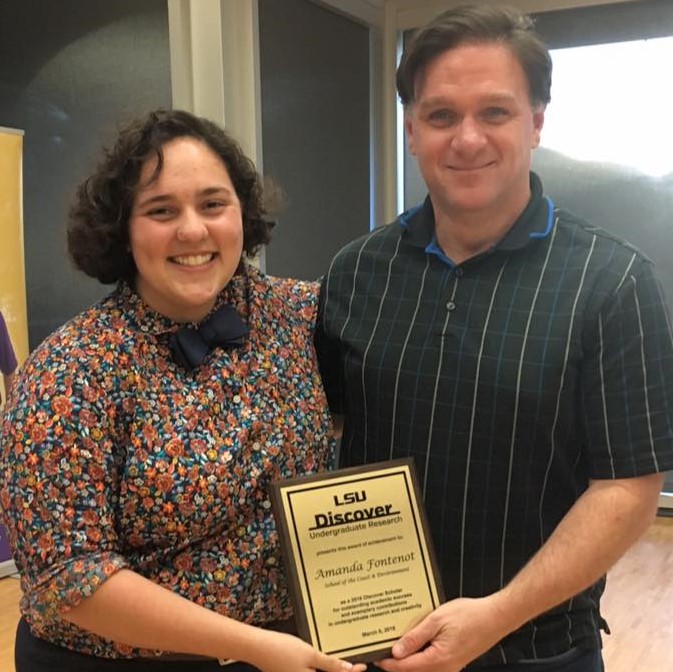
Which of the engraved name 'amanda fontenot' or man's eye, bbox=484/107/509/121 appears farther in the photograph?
man's eye, bbox=484/107/509/121

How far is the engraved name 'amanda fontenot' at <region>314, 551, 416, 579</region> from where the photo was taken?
1.26m

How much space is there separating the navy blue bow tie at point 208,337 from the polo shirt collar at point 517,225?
1.22ft

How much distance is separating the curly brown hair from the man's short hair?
385mm

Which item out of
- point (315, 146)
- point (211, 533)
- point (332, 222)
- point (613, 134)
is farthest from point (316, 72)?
point (211, 533)

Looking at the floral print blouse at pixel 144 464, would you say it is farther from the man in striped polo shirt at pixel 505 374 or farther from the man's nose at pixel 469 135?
the man's nose at pixel 469 135

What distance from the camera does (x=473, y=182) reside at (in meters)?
1.40

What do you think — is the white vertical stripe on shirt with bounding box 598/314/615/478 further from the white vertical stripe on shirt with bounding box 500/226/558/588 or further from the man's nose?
the man's nose

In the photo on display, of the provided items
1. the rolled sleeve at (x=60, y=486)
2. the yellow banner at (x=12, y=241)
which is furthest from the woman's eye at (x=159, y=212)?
the yellow banner at (x=12, y=241)

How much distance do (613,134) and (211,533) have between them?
368cm

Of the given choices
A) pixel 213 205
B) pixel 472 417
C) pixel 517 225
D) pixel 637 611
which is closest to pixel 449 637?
pixel 472 417

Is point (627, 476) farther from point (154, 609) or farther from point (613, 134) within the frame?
point (613, 134)

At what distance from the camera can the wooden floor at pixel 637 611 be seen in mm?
2934

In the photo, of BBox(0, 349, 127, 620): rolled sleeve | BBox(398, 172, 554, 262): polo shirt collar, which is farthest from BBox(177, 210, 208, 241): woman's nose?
BBox(398, 172, 554, 262): polo shirt collar

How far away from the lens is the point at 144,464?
125 cm
